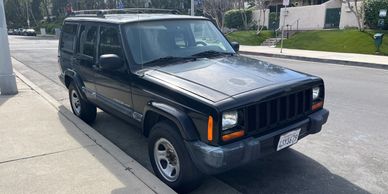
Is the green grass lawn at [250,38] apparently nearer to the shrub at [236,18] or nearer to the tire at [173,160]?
the shrub at [236,18]

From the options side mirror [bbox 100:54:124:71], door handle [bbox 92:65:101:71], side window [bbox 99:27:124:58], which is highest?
side window [bbox 99:27:124:58]

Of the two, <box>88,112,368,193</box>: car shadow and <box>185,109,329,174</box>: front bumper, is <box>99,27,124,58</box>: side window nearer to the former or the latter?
<box>88,112,368,193</box>: car shadow

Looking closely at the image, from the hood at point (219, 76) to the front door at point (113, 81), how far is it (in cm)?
49

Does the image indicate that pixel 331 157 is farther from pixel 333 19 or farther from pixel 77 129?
pixel 333 19

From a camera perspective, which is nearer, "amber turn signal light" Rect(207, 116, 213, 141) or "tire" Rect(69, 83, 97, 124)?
"amber turn signal light" Rect(207, 116, 213, 141)

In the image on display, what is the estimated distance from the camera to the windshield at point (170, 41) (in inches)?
162

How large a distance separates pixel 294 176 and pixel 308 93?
955mm

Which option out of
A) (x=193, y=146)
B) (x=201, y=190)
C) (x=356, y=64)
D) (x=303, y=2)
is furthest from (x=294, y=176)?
(x=303, y=2)

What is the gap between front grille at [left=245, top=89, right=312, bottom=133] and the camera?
3191 millimetres

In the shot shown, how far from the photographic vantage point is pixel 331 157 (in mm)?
4422

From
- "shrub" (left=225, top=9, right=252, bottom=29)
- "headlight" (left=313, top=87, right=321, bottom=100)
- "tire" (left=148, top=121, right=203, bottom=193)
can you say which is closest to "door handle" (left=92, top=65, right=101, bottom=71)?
"tire" (left=148, top=121, right=203, bottom=193)

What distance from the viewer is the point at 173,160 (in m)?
3.59

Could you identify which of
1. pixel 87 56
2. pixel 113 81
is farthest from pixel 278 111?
pixel 87 56

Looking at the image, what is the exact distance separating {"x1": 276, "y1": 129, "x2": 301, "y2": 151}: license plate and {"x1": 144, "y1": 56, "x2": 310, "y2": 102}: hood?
538mm
